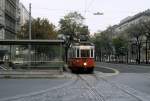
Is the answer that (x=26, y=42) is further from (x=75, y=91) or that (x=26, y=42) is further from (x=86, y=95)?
(x=86, y=95)

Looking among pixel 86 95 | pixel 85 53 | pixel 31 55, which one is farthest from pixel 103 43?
pixel 86 95

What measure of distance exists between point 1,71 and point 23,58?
235 centimetres

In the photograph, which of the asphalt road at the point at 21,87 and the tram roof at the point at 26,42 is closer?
the asphalt road at the point at 21,87

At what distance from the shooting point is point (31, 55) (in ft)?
126

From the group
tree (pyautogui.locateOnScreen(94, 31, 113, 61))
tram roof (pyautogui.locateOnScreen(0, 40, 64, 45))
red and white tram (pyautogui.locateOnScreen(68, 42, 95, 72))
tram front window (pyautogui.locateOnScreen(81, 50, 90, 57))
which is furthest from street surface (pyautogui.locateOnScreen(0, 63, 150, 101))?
tree (pyautogui.locateOnScreen(94, 31, 113, 61))

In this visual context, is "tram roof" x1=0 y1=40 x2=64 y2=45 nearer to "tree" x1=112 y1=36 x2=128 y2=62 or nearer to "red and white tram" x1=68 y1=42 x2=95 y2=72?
"red and white tram" x1=68 y1=42 x2=95 y2=72

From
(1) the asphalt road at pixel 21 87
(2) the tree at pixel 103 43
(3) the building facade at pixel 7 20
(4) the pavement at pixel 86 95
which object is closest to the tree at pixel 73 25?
(3) the building facade at pixel 7 20

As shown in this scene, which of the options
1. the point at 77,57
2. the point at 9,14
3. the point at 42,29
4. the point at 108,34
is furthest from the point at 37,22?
the point at 108,34

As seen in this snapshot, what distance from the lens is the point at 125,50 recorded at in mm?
130500

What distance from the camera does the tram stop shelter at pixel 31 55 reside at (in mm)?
37781

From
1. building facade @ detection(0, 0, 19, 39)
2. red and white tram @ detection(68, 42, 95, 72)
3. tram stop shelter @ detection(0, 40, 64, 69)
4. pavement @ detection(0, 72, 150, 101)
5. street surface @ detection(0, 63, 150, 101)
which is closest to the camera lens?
pavement @ detection(0, 72, 150, 101)

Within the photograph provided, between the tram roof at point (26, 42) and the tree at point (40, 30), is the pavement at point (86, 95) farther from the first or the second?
the tree at point (40, 30)

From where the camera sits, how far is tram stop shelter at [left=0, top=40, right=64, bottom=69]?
124 feet

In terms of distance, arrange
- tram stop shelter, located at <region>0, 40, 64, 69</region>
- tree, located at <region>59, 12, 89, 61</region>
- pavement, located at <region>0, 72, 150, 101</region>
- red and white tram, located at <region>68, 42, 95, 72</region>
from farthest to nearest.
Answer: tree, located at <region>59, 12, 89, 61</region> → red and white tram, located at <region>68, 42, 95, 72</region> → tram stop shelter, located at <region>0, 40, 64, 69</region> → pavement, located at <region>0, 72, 150, 101</region>
